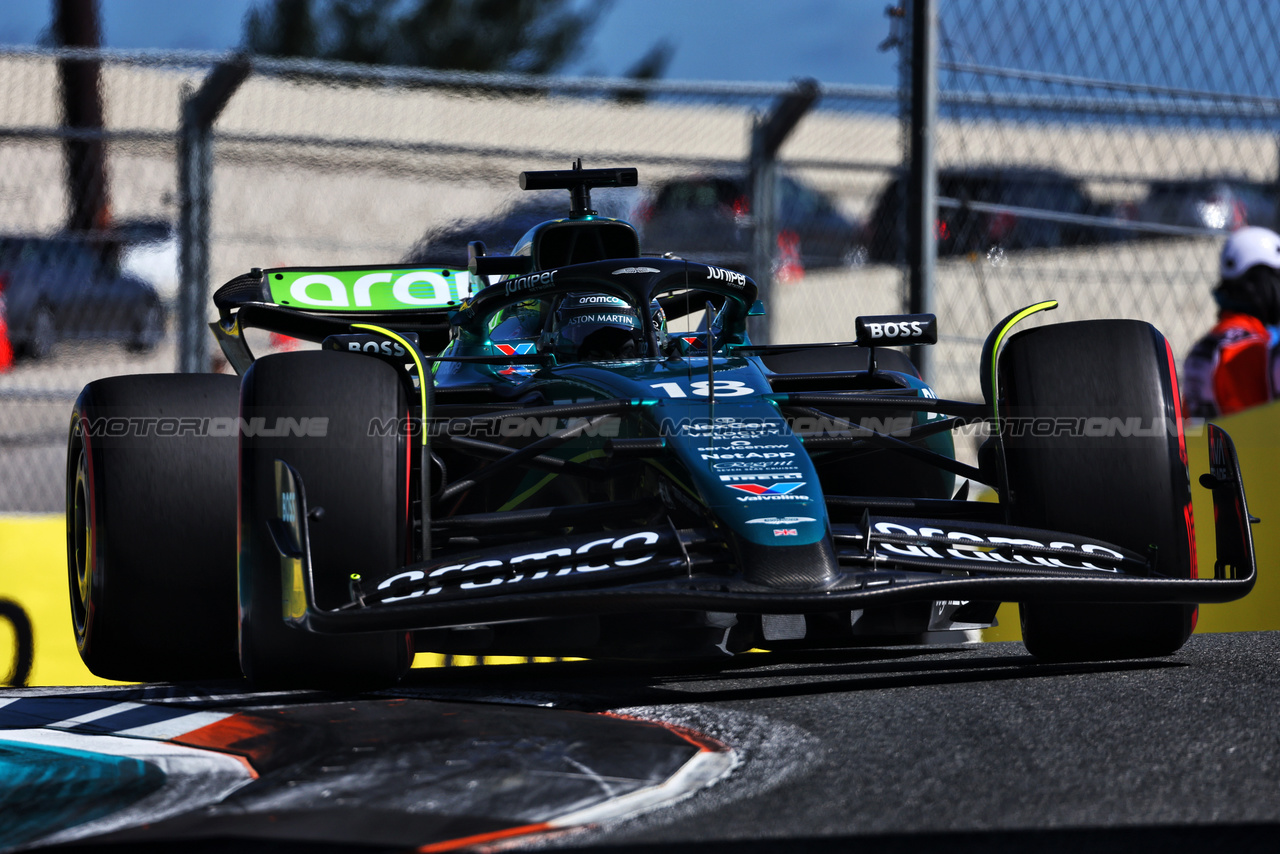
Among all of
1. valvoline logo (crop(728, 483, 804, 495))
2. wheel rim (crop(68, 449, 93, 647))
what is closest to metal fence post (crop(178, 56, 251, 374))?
wheel rim (crop(68, 449, 93, 647))

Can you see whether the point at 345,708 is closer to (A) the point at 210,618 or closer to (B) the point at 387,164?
(A) the point at 210,618

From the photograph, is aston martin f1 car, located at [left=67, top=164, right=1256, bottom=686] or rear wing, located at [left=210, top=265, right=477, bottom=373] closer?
aston martin f1 car, located at [left=67, top=164, right=1256, bottom=686]

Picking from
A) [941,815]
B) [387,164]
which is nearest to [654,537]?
[941,815]

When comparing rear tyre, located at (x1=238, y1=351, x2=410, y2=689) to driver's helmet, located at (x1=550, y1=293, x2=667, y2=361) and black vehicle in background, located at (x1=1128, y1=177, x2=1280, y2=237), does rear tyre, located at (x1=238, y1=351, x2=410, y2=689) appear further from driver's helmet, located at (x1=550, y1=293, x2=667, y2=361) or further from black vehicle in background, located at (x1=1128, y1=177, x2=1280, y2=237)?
black vehicle in background, located at (x1=1128, y1=177, x2=1280, y2=237)

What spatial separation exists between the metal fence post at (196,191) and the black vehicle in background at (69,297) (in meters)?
0.48

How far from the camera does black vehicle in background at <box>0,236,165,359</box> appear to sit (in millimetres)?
7227

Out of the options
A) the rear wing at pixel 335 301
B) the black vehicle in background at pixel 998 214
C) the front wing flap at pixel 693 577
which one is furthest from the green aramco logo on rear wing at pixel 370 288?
the black vehicle in background at pixel 998 214

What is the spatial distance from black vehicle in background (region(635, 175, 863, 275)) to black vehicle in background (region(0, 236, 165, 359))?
2.72m

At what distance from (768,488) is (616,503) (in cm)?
48

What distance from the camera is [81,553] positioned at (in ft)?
14.0

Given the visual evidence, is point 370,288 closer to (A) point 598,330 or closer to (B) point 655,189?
(A) point 598,330

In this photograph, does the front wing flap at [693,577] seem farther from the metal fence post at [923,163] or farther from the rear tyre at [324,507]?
the metal fence post at [923,163]

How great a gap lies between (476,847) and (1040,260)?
6.26 metres

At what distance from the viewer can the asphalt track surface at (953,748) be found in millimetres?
2207
